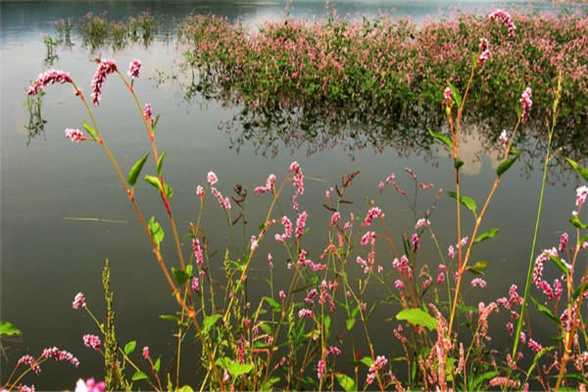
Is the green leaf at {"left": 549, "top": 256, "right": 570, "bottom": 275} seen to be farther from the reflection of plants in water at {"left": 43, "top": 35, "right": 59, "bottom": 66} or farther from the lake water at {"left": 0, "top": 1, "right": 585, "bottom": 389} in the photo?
the reflection of plants in water at {"left": 43, "top": 35, "right": 59, "bottom": 66}

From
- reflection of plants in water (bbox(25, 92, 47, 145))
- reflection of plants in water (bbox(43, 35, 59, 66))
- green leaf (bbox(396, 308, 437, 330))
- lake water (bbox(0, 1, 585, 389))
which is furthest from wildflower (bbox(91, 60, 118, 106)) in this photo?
reflection of plants in water (bbox(43, 35, 59, 66))

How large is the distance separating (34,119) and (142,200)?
4743mm

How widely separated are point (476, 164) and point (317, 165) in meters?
2.33

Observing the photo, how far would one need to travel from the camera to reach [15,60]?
1518cm

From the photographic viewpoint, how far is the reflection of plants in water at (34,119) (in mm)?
9203

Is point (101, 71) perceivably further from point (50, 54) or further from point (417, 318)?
point (50, 54)

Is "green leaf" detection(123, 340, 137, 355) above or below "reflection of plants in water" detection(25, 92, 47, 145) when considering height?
above

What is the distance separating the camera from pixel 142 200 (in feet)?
20.6

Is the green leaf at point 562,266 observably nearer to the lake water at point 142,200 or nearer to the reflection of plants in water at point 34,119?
the lake water at point 142,200

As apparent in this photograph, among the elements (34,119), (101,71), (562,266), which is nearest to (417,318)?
(562,266)

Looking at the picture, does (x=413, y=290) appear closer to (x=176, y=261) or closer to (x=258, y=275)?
(x=258, y=275)

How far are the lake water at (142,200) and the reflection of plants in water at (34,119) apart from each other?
125 millimetres

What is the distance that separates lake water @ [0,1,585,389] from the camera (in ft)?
14.2

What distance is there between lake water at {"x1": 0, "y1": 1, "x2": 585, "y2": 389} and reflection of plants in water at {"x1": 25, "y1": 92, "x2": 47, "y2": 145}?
4.9 inches
